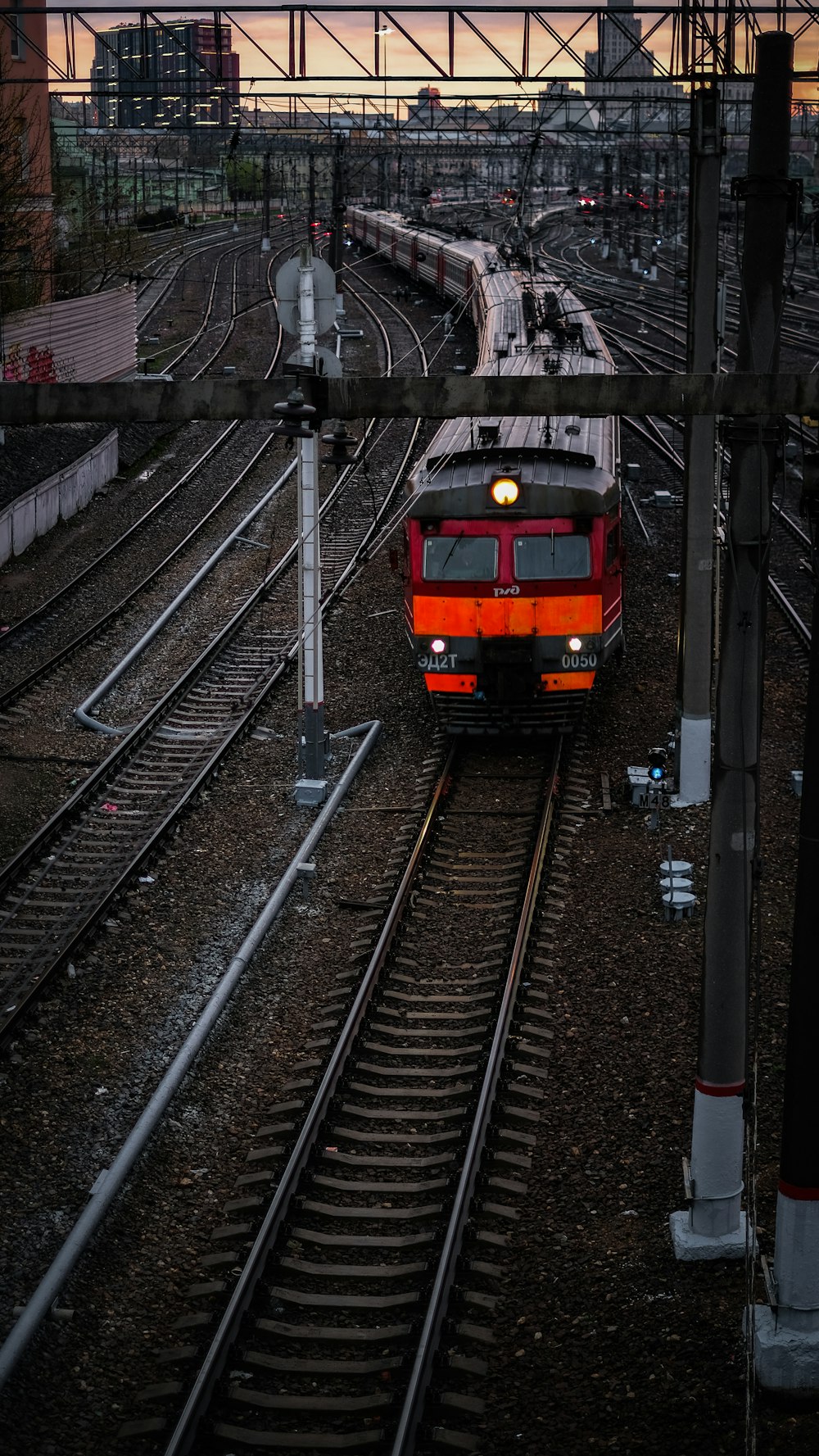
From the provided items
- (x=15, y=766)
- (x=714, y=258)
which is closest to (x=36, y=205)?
(x=15, y=766)

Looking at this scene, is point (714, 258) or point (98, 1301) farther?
point (714, 258)

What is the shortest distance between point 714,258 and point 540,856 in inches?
192

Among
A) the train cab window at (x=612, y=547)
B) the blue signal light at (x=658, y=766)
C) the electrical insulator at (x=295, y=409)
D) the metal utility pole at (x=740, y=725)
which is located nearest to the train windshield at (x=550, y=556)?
the train cab window at (x=612, y=547)

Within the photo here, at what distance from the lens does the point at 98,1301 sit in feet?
25.7

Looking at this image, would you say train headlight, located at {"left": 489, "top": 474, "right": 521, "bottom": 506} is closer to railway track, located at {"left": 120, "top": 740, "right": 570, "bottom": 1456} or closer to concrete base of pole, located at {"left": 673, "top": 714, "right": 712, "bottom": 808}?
concrete base of pole, located at {"left": 673, "top": 714, "right": 712, "bottom": 808}

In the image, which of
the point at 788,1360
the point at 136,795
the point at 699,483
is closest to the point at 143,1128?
the point at 788,1360

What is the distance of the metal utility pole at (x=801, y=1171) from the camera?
6.80m

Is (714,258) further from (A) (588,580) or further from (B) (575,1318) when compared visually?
(B) (575,1318)

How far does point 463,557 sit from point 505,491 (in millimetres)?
716

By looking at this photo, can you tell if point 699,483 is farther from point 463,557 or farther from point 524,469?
point 463,557

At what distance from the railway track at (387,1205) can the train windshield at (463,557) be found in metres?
3.27

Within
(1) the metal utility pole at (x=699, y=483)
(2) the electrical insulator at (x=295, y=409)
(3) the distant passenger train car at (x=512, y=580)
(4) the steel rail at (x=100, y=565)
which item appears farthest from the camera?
(4) the steel rail at (x=100, y=565)

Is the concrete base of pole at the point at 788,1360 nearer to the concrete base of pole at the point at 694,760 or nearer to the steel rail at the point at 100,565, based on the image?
the concrete base of pole at the point at 694,760

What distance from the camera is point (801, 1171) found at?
7000 mm
